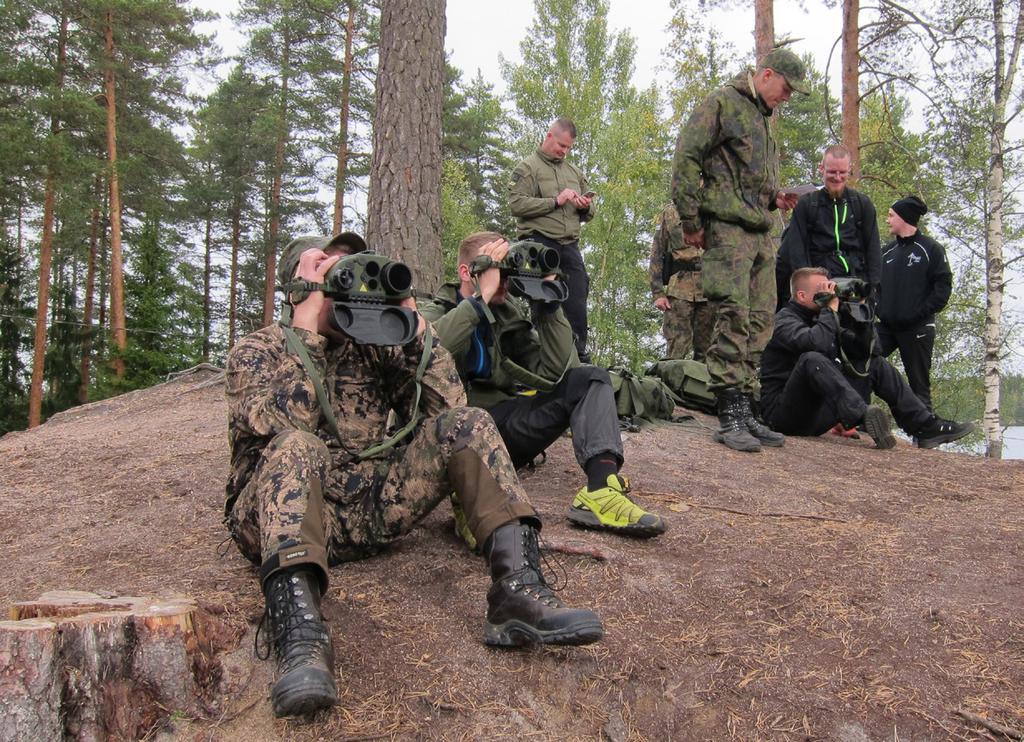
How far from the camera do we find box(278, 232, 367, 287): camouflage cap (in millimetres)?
2561

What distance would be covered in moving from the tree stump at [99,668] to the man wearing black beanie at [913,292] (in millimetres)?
5724

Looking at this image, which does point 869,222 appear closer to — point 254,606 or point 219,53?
point 254,606

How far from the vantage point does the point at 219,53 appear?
1834 centimetres

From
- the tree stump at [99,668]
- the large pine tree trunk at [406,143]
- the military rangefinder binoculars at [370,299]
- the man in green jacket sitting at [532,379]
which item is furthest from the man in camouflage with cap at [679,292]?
the tree stump at [99,668]

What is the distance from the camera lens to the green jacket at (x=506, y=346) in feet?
10.2

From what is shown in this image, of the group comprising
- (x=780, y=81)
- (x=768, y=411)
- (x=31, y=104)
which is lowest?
(x=768, y=411)

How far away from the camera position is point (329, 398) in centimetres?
260

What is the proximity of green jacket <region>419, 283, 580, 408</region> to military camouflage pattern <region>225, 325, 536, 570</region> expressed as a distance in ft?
1.40

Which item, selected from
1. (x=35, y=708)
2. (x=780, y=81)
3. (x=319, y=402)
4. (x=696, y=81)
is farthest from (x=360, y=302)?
(x=696, y=81)

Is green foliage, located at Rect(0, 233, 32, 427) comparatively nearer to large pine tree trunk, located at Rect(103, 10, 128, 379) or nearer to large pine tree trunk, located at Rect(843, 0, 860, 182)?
large pine tree trunk, located at Rect(103, 10, 128, 379)

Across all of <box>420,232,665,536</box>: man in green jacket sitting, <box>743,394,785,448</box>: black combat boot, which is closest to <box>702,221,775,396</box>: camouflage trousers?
<box>743,394,785,448</box>: black combat boot

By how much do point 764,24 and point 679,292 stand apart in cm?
511

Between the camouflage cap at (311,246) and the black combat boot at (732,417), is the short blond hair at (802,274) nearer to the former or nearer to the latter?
the black combat boot at (732,417)

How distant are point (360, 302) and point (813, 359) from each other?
11.8ft
